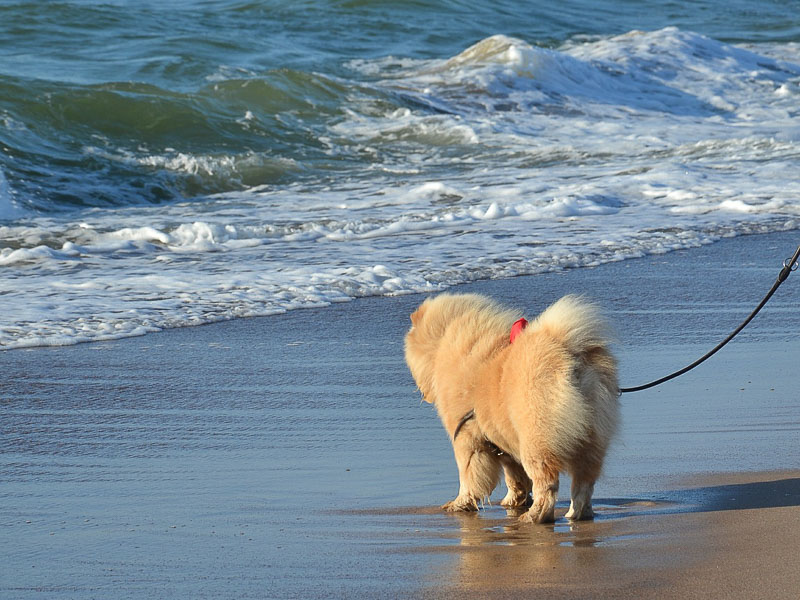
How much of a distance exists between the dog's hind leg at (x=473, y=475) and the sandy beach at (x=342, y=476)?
0.19 feet

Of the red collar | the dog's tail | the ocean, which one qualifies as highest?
the dog's tail

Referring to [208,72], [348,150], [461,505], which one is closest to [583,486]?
[461,505]

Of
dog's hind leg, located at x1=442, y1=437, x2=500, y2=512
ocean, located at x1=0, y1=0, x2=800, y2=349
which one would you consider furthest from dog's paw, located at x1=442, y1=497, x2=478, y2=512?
ocean, located at x1=0, y1=0, x2=800, y2=349

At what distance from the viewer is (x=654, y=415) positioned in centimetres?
466

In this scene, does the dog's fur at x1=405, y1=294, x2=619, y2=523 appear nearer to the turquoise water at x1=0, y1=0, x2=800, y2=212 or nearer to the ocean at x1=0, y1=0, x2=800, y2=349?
the ocean at x1=0, y1=0, x2=800, y2=349

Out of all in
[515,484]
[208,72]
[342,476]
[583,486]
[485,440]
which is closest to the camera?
[583,486]

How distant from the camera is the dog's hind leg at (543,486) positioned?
334cm

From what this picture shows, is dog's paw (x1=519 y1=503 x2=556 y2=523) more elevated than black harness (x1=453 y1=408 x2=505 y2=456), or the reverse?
black harness (x1=453 y1=408 x2=505 y2=456)

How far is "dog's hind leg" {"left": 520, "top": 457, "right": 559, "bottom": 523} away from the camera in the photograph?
131 inches

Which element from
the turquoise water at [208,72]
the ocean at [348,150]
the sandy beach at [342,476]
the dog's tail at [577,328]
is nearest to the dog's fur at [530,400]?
the dog's tail at [577,328]

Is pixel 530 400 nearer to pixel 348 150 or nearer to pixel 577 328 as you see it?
pixel 577 328

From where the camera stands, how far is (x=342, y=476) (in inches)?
157

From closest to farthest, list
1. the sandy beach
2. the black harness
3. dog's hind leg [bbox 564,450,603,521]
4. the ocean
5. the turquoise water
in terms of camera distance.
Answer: the sandy beach, dog's hind leg [bbox 564,450,603,521], the black harness, the ocean, the turquoise water

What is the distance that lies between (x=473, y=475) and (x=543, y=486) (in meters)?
0.37
